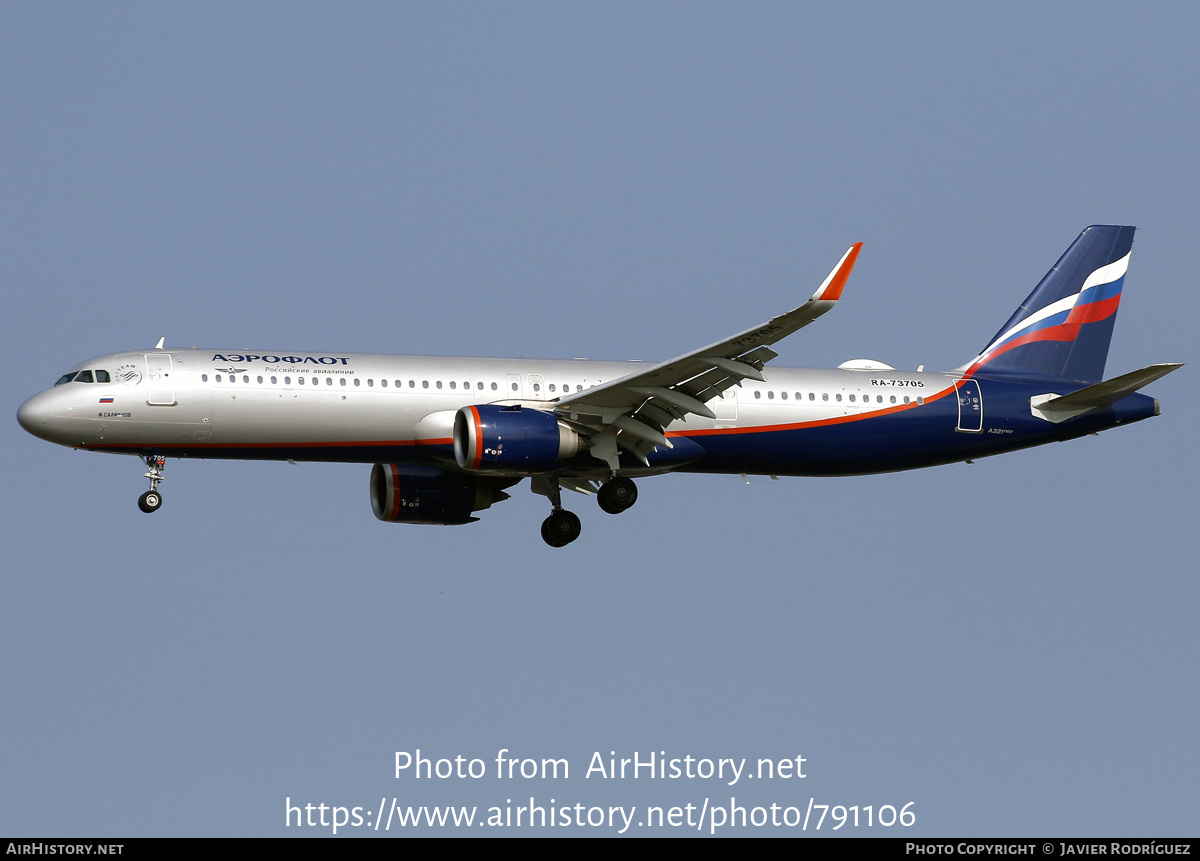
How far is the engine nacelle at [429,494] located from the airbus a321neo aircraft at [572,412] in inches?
2.0

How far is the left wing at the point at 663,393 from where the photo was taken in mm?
32969

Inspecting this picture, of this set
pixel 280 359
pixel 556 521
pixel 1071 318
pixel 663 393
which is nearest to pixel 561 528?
pixel 556 521

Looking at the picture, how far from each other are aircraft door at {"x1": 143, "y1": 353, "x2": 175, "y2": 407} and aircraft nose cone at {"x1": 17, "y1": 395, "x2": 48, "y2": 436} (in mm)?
2318

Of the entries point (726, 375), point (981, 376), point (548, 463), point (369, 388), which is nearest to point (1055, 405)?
point (981, 376)

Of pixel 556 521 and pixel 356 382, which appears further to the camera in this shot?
pixel 556 521

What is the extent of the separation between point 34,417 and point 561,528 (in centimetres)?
1295

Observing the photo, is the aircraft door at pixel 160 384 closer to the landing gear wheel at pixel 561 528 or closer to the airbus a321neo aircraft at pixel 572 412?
the airbus a321neo aircraft at pixel 572 412

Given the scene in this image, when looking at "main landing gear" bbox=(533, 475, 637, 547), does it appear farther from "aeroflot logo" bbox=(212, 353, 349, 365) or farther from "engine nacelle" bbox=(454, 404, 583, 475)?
"aeroflot logo" bbox=(212, 353, 349, 365)

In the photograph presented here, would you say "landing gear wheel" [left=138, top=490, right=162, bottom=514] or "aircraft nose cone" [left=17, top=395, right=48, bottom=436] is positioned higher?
"aircraft nose cone" [left=17, top=395, right=48, bottom=436]

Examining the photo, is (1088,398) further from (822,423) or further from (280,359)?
(280,359)

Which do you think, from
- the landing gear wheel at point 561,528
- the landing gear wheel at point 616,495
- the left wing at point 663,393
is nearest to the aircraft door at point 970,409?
the left wing at point 663,393

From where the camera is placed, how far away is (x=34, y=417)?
35.0 m

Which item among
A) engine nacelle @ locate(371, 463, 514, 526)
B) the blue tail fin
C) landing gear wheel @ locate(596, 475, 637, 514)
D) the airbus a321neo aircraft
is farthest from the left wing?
the blue tail fin

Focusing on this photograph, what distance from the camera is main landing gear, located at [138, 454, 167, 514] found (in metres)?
36.1
